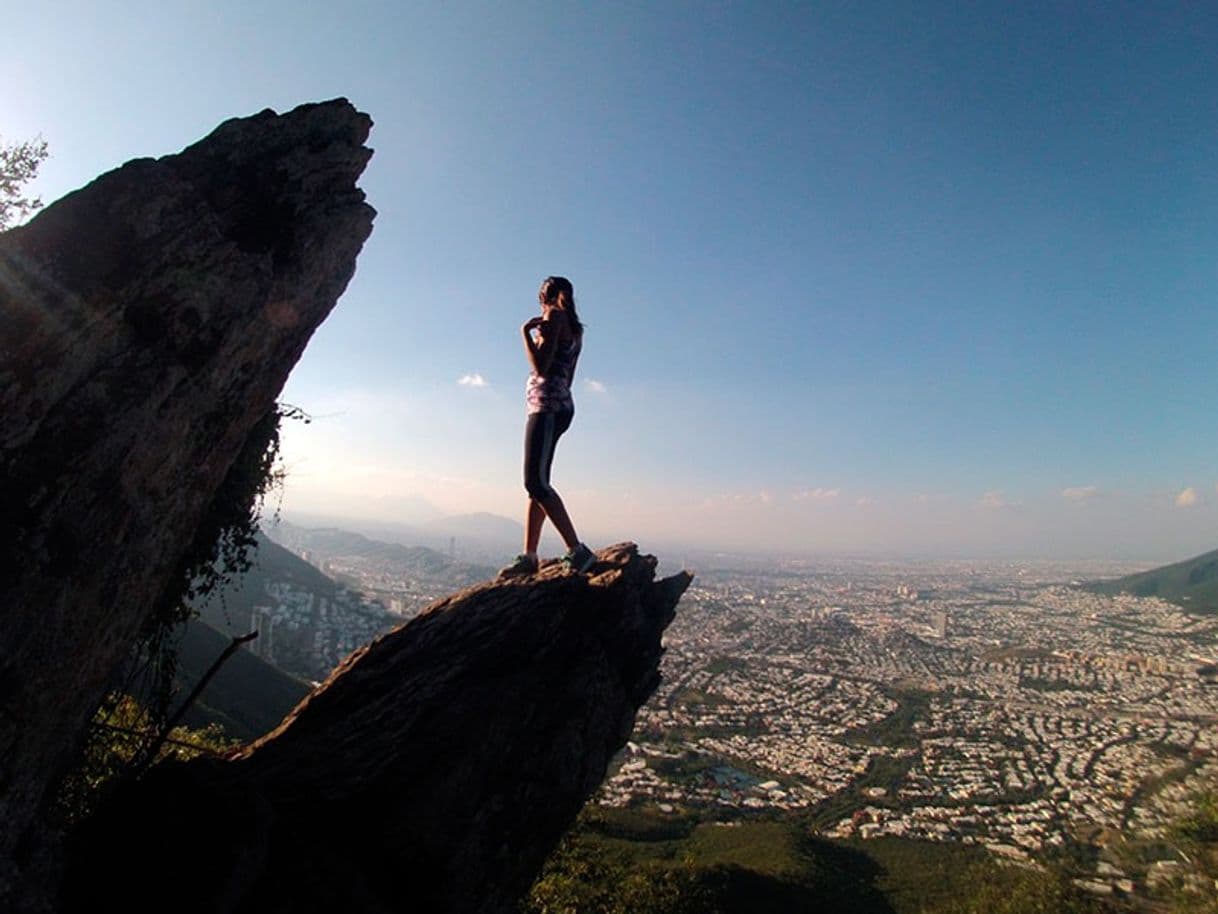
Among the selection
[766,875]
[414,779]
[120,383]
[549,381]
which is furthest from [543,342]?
[766,875]

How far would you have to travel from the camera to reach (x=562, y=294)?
782cm

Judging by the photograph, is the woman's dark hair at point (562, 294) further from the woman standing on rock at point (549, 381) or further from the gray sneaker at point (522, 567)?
the gray sneaker at point (522, 567)

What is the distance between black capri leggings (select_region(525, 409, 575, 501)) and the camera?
782 centimetres

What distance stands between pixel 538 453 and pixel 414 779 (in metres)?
4.05

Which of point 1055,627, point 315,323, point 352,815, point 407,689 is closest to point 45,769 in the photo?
point 352,815

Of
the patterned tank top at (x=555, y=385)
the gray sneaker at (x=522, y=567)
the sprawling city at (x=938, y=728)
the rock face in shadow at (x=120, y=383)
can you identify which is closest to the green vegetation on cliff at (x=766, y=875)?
the sprawling city at (x=938, y=728)

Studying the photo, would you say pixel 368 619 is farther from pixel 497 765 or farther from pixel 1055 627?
pixel 1055 627

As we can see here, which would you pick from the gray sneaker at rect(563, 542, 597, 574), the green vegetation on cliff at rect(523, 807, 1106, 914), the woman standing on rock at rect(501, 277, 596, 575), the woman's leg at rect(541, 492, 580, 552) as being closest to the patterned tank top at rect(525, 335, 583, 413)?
the woman standing on rock at rect(501, 277, 596, 575)

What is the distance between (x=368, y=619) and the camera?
310 ft

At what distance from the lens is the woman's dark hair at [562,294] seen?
7.82 metres

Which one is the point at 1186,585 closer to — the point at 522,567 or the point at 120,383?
the point at 522,567

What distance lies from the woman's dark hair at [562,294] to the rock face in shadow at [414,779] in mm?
3622

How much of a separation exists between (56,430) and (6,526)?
703 millimetres

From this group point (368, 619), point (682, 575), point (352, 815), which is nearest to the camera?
point (352, 815)
